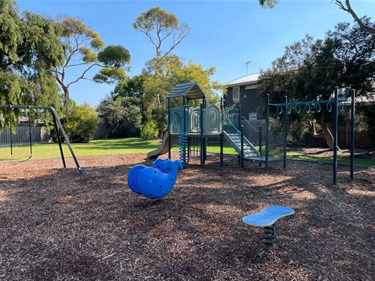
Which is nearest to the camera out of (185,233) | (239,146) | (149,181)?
(185,233)

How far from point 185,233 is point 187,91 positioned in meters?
7.32

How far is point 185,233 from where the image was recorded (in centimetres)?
366

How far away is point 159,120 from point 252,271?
20636 mm

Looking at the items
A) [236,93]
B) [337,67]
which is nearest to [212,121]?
[337,67]

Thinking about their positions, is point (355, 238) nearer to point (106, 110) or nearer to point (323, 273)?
point (323, 273)

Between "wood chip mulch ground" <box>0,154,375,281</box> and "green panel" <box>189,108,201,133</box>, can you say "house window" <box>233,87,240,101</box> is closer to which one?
"green panel" <box>189,108,201,133</box>

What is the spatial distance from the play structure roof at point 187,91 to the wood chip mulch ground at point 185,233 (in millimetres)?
4658

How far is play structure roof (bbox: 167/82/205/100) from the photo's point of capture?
34.4 feet

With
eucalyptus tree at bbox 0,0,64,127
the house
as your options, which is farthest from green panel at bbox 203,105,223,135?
the house

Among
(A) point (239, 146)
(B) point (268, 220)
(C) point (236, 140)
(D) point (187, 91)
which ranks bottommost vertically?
(B) point (268, 220)

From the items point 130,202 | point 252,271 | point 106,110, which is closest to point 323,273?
point 252,271

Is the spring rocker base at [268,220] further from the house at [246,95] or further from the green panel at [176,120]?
the house at [246,95]

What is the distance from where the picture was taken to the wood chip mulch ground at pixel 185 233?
276 cm

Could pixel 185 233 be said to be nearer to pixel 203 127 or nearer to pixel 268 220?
pixel 268 220
